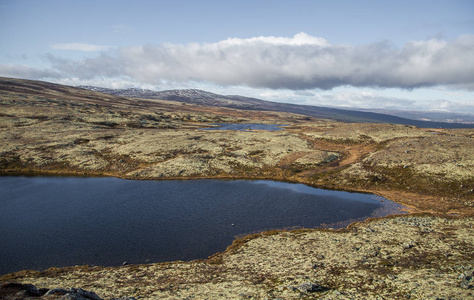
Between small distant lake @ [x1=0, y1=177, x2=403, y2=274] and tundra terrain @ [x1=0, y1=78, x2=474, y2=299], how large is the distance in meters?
3.45

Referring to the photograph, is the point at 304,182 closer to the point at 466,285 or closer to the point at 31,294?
the point at 466,285

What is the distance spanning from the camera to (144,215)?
142 ft

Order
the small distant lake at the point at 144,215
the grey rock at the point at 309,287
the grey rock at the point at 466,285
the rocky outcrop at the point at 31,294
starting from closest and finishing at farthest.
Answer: the rocky outcrop at the point at 31,294 → the grey rock at the point at 466,285 → the grey rock at the point at 309,287 → the small distant lake at the point at 144,215

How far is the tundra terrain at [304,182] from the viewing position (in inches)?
925

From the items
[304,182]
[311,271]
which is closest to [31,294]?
[311,271]

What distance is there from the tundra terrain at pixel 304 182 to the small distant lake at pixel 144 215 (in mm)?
3453

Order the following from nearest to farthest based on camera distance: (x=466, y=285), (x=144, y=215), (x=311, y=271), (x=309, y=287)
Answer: (x=466, y=285) → (x=309, y=287) → (x=311, y=271) → (x=144, y=215)

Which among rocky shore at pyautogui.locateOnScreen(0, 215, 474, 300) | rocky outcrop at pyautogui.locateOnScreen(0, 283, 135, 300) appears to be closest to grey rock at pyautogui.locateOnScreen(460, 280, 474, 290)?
rocky shore at pyautogui.locateOnScreen(0, 215, 474, 300)

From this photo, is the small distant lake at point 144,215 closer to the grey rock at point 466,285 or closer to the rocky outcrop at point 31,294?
the rocky outcrop at point 31,294

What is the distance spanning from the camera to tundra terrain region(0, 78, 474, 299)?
925 inches

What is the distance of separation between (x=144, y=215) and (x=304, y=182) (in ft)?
129

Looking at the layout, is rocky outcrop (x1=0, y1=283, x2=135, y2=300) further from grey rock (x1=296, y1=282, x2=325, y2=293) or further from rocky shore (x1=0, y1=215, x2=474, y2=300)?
grey rock (x1=296, y1=282, x2=325, y2=293)

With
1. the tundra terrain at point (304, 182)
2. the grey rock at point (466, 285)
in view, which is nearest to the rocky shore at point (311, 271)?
the grey rock at point (466, 285)

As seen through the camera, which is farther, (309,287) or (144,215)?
(144,215)
